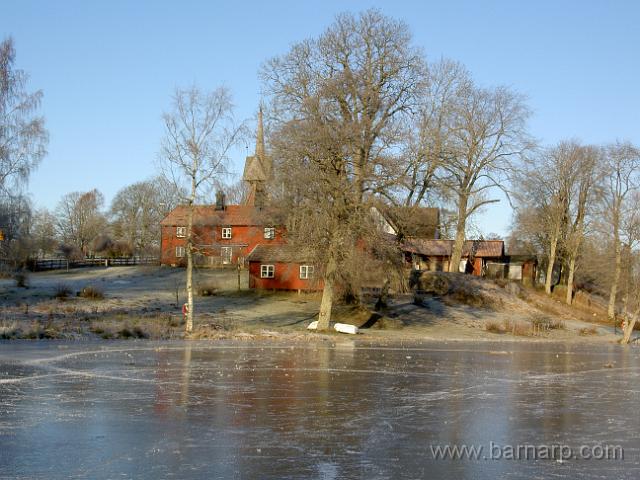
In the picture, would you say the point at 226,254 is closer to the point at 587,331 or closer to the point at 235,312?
the point at 235,312

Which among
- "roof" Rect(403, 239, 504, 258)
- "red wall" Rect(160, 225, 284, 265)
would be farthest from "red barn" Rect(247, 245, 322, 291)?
"roof" Rect(403, 239, 504, 258)

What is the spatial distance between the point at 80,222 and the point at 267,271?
2599 inches

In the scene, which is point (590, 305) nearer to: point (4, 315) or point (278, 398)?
point (4, 315)

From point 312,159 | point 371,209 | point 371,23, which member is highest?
point 371,23

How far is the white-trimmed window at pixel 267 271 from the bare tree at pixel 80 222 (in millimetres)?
60107

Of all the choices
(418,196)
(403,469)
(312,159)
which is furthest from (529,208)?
(403,469)

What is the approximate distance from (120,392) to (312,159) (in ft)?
69.4

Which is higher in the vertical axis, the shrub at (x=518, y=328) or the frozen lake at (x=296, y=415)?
the frozen lake at (x=296, y=415)

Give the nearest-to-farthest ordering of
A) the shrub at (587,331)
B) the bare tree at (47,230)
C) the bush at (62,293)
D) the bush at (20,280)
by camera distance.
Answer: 1. the bush at (62,293)
2. the shrub at (587,331)
3. the bush at (20,280)
4. the bare tree at (47,230)

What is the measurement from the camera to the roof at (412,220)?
38.5 metres

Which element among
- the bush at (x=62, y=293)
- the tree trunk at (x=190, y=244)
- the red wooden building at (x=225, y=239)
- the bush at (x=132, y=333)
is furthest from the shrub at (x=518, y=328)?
the red wooden building at (x=225, y=239)

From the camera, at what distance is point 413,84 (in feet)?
131

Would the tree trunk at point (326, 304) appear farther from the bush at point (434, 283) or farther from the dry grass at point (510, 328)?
the bush at point (434, 283)

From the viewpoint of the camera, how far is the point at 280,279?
6069 cm
